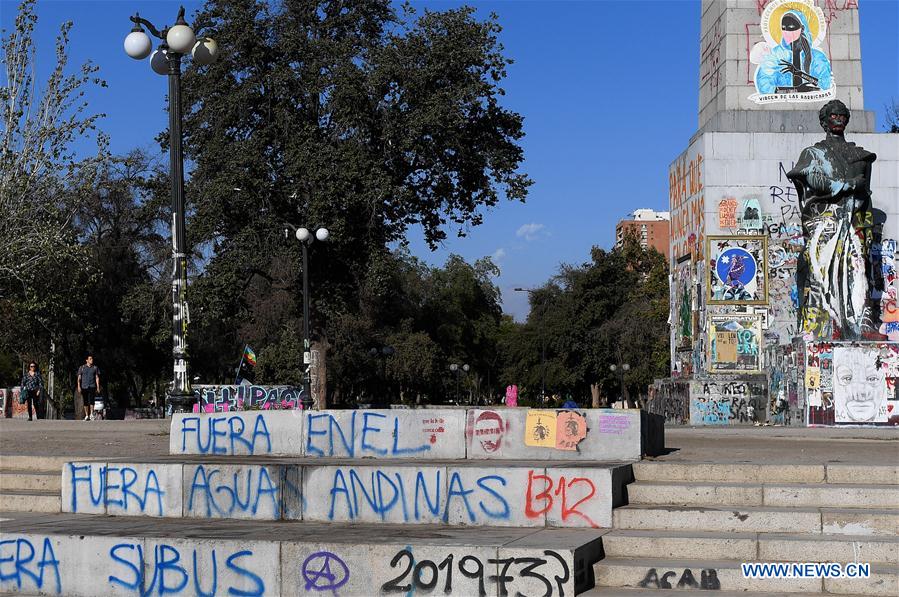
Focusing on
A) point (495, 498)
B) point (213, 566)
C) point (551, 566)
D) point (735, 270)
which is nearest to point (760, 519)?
point (551, 566)

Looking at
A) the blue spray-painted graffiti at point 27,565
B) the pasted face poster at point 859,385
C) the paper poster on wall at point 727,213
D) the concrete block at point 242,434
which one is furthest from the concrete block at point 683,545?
the paper poster on wall at point 727,213

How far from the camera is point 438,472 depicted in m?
10.2

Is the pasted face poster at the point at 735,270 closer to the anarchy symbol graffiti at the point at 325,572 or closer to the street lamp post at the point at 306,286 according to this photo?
the street lamp post at the point at 306,286

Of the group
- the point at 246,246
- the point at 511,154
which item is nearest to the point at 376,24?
the point at 511,154

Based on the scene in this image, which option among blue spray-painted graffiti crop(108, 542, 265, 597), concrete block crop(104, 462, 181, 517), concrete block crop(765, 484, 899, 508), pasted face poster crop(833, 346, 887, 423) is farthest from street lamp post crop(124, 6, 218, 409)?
pasted face poster crop(833, 346, 887, 423)

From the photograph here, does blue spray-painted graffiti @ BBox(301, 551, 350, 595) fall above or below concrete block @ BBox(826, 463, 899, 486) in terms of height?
below

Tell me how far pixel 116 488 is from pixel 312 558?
10.2 ft

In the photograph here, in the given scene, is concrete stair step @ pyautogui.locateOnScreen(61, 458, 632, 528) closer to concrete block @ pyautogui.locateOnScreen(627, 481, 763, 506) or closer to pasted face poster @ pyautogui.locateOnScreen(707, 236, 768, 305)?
concrete block @ pyautogui.locateOnScreen(627, 481, 763, 506)

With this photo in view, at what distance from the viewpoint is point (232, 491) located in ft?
35.3

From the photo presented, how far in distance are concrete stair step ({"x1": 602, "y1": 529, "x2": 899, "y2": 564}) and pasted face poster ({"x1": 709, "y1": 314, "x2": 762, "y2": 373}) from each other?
22.7m

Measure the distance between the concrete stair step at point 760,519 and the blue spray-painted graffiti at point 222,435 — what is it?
4.36m

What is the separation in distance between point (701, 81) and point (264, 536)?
27.8 metres

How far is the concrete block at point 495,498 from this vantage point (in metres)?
10.0

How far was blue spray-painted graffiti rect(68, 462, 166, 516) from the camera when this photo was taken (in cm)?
1105
